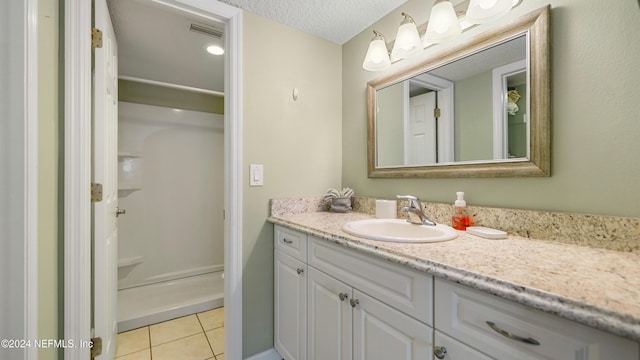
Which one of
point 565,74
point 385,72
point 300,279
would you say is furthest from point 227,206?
point 565,74

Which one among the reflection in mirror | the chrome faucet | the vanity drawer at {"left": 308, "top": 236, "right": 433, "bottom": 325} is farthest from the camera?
the chrome faucet

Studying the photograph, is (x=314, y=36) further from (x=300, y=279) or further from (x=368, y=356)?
(x=368, y=356)

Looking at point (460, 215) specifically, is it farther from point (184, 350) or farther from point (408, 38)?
point (184, 350)

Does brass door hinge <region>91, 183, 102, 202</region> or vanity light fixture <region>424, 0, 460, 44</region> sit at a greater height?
vanity light fixture <region>424, 0, 460, 44</region>

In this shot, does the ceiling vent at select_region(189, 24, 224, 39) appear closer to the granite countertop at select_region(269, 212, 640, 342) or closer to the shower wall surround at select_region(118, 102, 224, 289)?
the shower wall surround at select_region(118, 102, 224, 289)

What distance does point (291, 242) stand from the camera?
1358 mm

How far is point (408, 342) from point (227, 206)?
110cm

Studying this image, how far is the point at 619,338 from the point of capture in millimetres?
425

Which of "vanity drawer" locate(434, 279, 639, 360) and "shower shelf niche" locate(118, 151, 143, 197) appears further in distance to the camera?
"shower shelf niche" locate(118, 151, 143, 197)

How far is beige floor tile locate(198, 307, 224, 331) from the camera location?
6.37ft

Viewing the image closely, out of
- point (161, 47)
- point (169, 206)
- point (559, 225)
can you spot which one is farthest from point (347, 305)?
point (169, 206)

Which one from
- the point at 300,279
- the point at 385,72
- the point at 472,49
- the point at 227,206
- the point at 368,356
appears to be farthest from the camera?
the point at 385,72

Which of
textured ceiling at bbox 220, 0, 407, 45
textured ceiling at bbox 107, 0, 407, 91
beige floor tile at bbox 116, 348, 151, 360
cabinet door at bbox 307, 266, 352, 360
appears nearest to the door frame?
textured ceiling at bbox 107, 0, 407, 91

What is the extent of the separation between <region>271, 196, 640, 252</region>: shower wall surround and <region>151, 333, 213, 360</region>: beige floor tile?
5.42 feet
